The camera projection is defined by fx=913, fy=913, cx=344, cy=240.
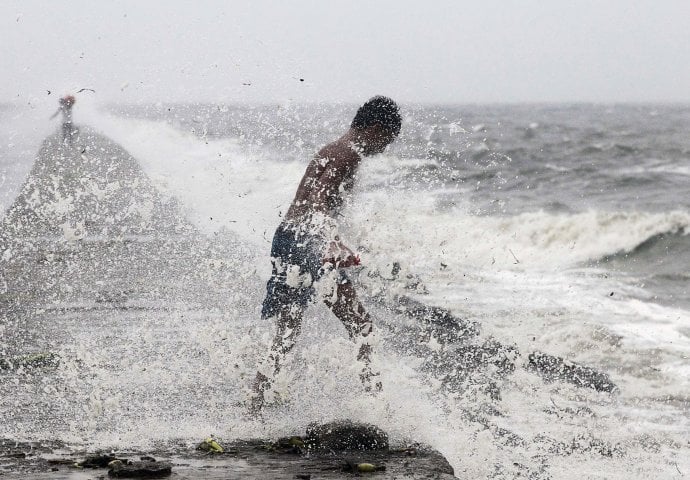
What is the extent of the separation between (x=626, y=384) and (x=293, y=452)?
11.0ft

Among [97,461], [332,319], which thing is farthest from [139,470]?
[332,319]

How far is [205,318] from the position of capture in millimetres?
6637

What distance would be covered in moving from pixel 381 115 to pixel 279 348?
132cm

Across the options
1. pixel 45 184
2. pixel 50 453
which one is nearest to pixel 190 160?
pixel 45 184

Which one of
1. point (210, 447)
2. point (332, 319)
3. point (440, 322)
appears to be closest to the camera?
point (210, 447)

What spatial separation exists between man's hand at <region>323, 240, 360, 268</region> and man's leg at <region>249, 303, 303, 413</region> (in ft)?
0.95

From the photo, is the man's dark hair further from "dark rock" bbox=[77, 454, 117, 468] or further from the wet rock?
"dark rock" bbox=[77, 454, 117, 468]

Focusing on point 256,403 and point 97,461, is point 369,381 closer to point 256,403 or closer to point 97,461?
point 256,403

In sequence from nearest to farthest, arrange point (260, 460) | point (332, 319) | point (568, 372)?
point (260, 460) → point (332, 319) → point (568, 372)

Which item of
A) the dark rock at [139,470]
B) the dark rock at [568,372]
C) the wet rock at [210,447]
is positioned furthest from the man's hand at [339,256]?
the dark rock at [568,372]

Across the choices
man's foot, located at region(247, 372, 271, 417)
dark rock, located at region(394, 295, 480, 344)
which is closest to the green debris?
man's foot, located at region(247, 372, 271, 417)

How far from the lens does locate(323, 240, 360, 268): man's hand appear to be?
15.0 ft

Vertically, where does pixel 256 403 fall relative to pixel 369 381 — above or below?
below

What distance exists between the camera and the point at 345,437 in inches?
152
